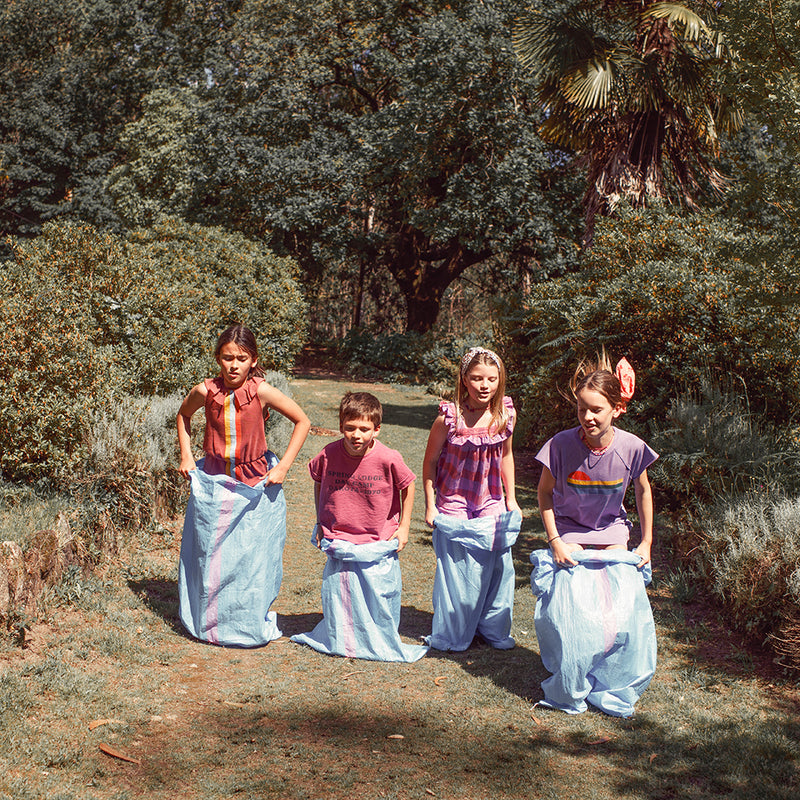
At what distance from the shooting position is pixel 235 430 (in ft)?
15.4

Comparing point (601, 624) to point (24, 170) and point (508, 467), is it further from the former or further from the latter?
point (24, 170)

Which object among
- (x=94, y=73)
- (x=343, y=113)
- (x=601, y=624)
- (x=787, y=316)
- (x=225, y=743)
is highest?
(x=94, y=73)

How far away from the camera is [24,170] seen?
28938 millimetres

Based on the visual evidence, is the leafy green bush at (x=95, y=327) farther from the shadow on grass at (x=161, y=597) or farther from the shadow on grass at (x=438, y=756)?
the shadow on grass at (x=438, y=756)

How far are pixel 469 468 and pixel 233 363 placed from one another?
4.71 ft

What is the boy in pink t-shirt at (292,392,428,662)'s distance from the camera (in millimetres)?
4457

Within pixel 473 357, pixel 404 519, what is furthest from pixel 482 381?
pixel 404 519

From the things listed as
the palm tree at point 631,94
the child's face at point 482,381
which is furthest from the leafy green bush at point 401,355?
the child's face at point 482,381

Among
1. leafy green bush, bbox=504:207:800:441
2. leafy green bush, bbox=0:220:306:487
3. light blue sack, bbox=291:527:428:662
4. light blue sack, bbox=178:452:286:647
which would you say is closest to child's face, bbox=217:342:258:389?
light blue sack, bbox=178:452:286:647

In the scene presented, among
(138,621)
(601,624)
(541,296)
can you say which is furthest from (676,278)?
(138,621)

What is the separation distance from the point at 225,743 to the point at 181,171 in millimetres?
21345

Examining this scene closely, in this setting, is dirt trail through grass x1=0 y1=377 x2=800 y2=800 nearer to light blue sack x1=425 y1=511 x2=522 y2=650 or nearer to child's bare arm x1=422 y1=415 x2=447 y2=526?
light blue sack x1=425 y1=511 x2=522 y2=650

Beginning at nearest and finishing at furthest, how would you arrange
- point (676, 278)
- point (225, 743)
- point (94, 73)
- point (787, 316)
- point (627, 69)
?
point (225, 743) < point (787, 316) < point (676, 278) < point (627, 69) < point (94, 73)

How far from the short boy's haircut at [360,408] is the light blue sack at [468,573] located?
67cm
